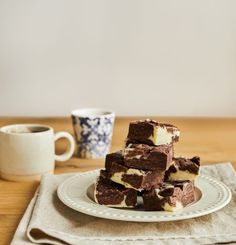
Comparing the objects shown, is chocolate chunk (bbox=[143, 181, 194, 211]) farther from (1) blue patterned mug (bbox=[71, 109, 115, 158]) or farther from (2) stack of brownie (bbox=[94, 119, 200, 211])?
(1) blue patterned mug (bbox=[71, 109, 115, 158])

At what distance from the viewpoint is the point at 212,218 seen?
0.85 meters

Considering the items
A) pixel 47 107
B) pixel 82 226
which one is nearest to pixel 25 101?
pixel 47 107

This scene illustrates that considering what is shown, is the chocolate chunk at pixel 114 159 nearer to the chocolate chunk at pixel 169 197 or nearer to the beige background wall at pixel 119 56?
the chocolate chunk at pixel 169 197

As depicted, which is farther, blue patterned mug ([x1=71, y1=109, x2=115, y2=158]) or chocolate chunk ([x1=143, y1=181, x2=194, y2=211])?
blue patterned mug ([x1=71, y1=109, x2=115, y2=158])

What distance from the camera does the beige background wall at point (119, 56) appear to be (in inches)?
71.4

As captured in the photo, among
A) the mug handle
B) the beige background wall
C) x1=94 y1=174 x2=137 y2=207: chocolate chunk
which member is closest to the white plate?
x1=94 y1=174 x2=137 y2=207: chocolate chunk

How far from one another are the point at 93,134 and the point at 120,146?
0.13 m

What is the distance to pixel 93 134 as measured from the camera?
127 cm

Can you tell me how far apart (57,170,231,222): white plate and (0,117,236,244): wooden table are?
0.28 ft

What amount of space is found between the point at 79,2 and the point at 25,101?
395 millimetres

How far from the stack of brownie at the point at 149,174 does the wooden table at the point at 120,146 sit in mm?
156

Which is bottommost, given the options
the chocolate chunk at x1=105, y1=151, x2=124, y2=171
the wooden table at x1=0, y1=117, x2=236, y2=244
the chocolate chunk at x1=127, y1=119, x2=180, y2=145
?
the wooden table at x1=0, y1=117, x2=236, y2=244

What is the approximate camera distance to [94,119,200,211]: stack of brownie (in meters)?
0.87

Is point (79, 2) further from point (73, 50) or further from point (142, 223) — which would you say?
point (142, 223)
